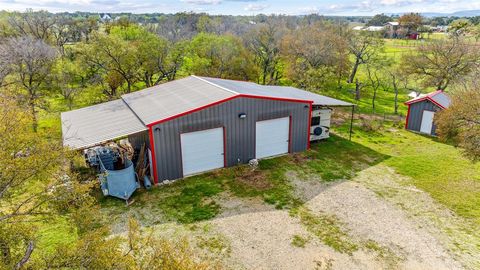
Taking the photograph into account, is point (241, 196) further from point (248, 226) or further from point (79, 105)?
point (79, 105)

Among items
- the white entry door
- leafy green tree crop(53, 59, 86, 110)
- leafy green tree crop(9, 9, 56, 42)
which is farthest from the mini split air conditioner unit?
leafy green tree crop(9, 9, 56, 42)

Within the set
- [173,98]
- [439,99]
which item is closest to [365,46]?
[439,99]

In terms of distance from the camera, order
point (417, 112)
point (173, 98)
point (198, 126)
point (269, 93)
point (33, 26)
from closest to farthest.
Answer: point (198, 126) < point (173, 98) < point (269, 93) < point (417, 112) < point (33, 26)

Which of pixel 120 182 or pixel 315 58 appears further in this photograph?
pixel 315 58

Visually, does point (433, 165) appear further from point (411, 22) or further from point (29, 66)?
point (411, 22)

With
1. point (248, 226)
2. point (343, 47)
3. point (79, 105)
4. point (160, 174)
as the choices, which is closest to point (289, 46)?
point (343, 47)

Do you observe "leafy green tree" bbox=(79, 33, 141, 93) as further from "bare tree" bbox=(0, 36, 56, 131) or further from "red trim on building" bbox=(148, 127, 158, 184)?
"red trim on building" bbox=(148, 127, 158, 184)

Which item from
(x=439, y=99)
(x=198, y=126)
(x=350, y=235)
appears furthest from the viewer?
(x=439, y=99)
